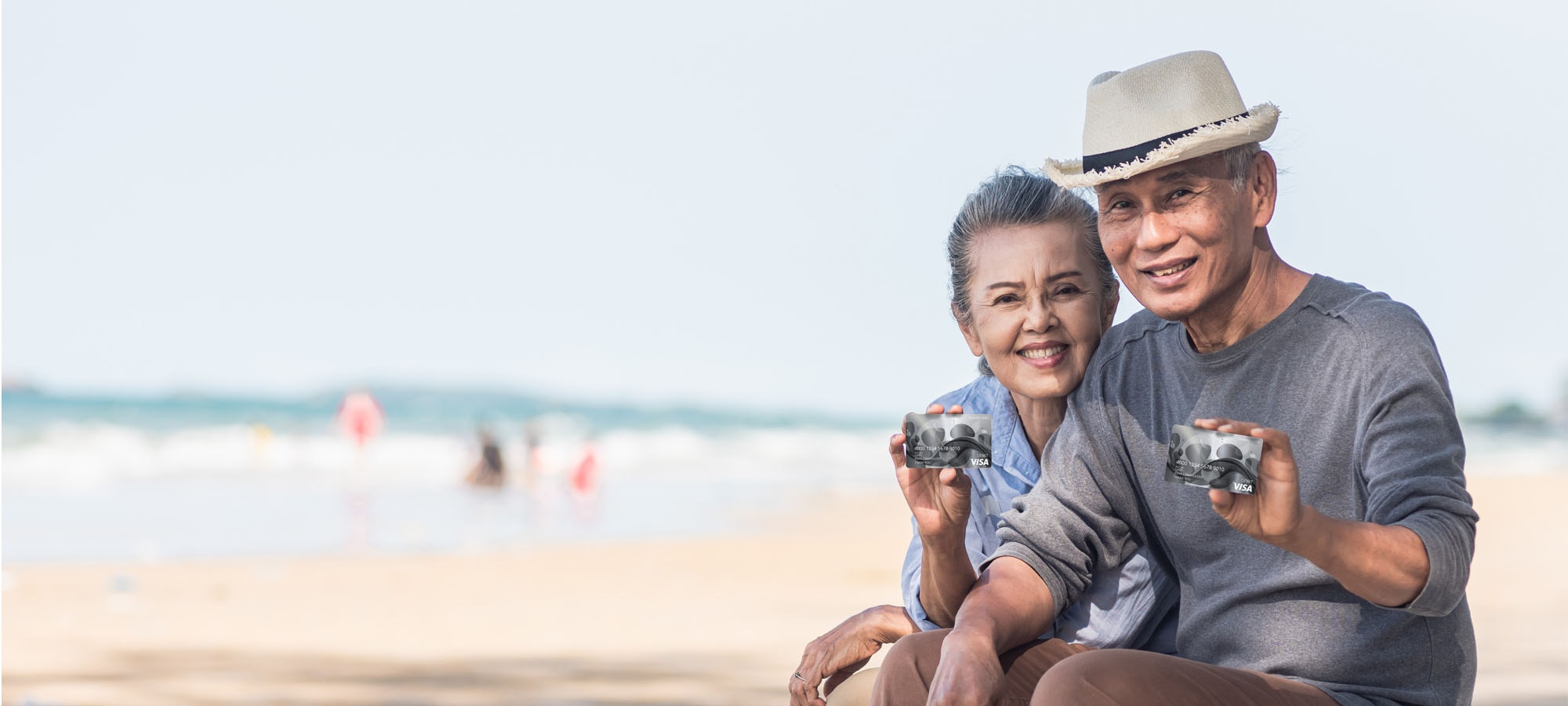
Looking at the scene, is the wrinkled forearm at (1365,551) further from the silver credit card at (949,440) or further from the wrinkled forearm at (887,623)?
the wrinkled forearm at (887,623)

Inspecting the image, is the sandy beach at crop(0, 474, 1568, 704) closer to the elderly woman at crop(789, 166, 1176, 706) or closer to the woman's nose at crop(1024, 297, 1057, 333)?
the elderly woman at crop(789, 166, 1176, 706)

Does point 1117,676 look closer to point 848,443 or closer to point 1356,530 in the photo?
point 1356,530

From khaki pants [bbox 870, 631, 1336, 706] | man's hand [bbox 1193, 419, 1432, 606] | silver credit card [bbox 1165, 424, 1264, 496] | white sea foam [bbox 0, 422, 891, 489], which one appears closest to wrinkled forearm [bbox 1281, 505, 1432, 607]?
man's hand [bbox 1193, 419, 1432, 606]

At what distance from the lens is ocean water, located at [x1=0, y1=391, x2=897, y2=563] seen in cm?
1521

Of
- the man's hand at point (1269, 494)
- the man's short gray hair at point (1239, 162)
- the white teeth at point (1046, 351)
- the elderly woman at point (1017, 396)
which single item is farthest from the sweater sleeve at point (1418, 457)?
the white teeth at point (1046, 351)

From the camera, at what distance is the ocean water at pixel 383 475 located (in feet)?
50.3

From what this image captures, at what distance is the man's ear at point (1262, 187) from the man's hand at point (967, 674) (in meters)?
0.78

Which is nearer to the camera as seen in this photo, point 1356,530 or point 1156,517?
point 1356,530

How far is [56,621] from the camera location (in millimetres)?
8938

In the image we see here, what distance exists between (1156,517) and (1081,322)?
0.47 metres

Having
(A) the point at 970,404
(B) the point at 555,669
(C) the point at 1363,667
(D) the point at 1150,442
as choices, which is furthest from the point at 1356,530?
(B) the point at 555,669

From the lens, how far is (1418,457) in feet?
6.88

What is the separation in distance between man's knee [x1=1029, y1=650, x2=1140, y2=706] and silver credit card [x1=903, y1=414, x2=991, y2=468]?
1.05 ft

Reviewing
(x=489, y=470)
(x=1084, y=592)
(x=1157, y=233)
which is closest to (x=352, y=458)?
(x=489, y=470)
